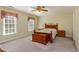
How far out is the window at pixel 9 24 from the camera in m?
1.84

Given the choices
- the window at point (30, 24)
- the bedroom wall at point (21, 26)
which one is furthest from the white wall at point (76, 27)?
the window at point (30, 24)

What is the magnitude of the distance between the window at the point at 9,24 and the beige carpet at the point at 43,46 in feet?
0.78

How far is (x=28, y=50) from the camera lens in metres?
1.94

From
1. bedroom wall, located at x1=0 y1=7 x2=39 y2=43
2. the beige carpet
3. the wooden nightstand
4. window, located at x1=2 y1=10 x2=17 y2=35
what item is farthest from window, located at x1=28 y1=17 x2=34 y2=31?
the wooden nightstand

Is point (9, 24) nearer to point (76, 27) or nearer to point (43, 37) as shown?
point (43, 37)

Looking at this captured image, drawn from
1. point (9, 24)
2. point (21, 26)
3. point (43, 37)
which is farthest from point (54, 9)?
point (9, 24)

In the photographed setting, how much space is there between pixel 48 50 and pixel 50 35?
1.11 ft

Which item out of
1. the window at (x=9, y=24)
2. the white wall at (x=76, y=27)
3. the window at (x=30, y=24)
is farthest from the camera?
the window at (x=30, y=24)

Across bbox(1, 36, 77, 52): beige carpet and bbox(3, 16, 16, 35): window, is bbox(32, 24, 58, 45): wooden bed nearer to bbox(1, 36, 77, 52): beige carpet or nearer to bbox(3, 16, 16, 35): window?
bbox(1, 36, 77, 52): beige carpet

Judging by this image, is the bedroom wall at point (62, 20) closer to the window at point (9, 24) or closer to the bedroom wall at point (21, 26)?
the bedroom wall at point (21, 26)

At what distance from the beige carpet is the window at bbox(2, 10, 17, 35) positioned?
0.24m

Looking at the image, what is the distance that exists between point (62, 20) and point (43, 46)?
2.45 feet

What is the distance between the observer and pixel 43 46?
195cm

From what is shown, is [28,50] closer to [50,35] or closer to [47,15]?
[50,35]
